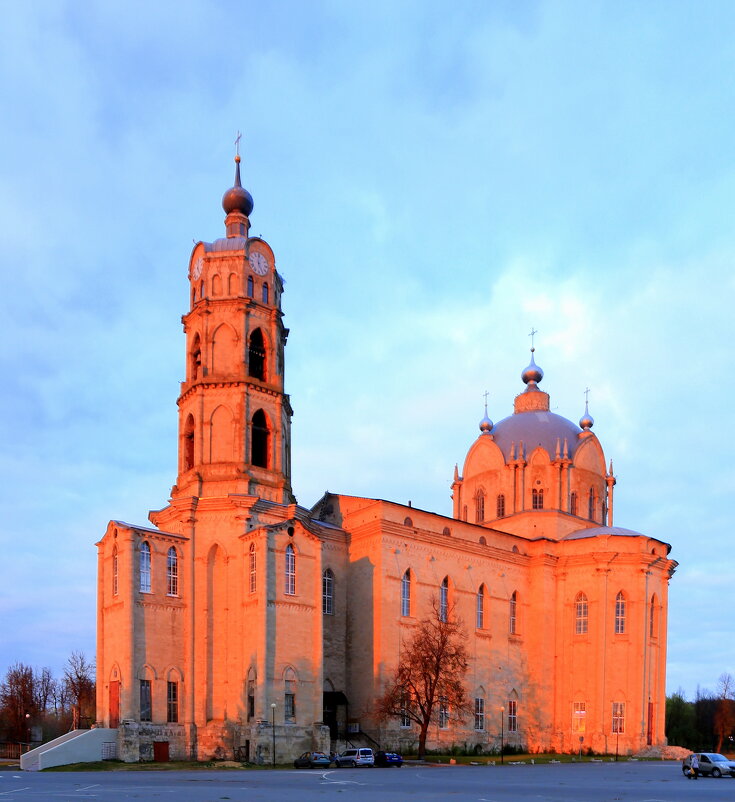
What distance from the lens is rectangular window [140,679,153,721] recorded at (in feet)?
164

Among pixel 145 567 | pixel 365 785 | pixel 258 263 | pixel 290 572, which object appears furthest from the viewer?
pixel 258 263

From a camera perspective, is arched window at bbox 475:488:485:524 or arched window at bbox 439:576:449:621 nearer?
arched window at bbox 439:576:449:621

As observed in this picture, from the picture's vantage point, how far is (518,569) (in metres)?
67.9

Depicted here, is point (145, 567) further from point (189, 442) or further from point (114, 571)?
point (189, 442)

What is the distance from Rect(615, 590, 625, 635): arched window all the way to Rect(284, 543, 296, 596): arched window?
85.5 ft

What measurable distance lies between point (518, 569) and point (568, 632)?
5.60 metres

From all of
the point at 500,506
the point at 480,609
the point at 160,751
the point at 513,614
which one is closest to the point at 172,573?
the point at 160,751

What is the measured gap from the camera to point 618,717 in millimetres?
64250

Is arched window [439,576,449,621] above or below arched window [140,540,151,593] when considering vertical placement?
below

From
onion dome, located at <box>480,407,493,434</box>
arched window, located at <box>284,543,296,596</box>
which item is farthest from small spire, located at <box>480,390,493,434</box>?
arched window, located at <box>284,543,296,596</box>

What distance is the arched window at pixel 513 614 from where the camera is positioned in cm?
6662

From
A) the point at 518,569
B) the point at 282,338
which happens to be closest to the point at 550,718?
the point at 518,569

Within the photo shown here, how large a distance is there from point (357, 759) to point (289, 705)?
6174mm

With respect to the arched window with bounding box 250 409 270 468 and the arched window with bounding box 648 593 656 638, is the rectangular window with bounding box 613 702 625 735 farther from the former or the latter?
the arched window with bounding box 250 409 270 468
